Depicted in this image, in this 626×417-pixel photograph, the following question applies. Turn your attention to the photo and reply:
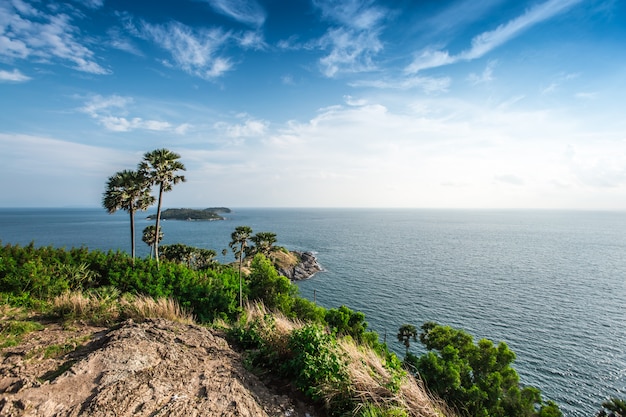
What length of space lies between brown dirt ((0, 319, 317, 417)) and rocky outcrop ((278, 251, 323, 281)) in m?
51.5

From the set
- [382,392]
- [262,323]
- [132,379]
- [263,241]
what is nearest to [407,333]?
[263,241]

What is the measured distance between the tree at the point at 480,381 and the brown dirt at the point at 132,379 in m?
17.1

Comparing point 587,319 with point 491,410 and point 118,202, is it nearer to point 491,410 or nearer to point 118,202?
point 491,410

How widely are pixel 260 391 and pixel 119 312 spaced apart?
14.5 feet

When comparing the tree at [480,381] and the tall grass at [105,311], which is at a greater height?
the tall grass at [105,311]

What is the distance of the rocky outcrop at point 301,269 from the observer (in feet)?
185

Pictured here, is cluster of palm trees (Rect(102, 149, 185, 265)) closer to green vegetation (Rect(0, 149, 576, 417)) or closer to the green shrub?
green vegetation (Rect(0, 149, 576, 417))

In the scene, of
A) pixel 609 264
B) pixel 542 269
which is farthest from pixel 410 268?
pixel 609 264

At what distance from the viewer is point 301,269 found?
59.2 m

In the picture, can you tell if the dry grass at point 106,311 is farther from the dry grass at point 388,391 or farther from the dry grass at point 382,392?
the dry grass at point 388,391

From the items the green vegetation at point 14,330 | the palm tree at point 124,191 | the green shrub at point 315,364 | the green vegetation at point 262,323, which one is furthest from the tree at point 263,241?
the green shrub at point 315,364

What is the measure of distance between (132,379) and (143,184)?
28.6m

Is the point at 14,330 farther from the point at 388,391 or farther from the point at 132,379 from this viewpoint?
the point at 388,391

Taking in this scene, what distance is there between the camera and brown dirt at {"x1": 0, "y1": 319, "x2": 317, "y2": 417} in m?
3.47
